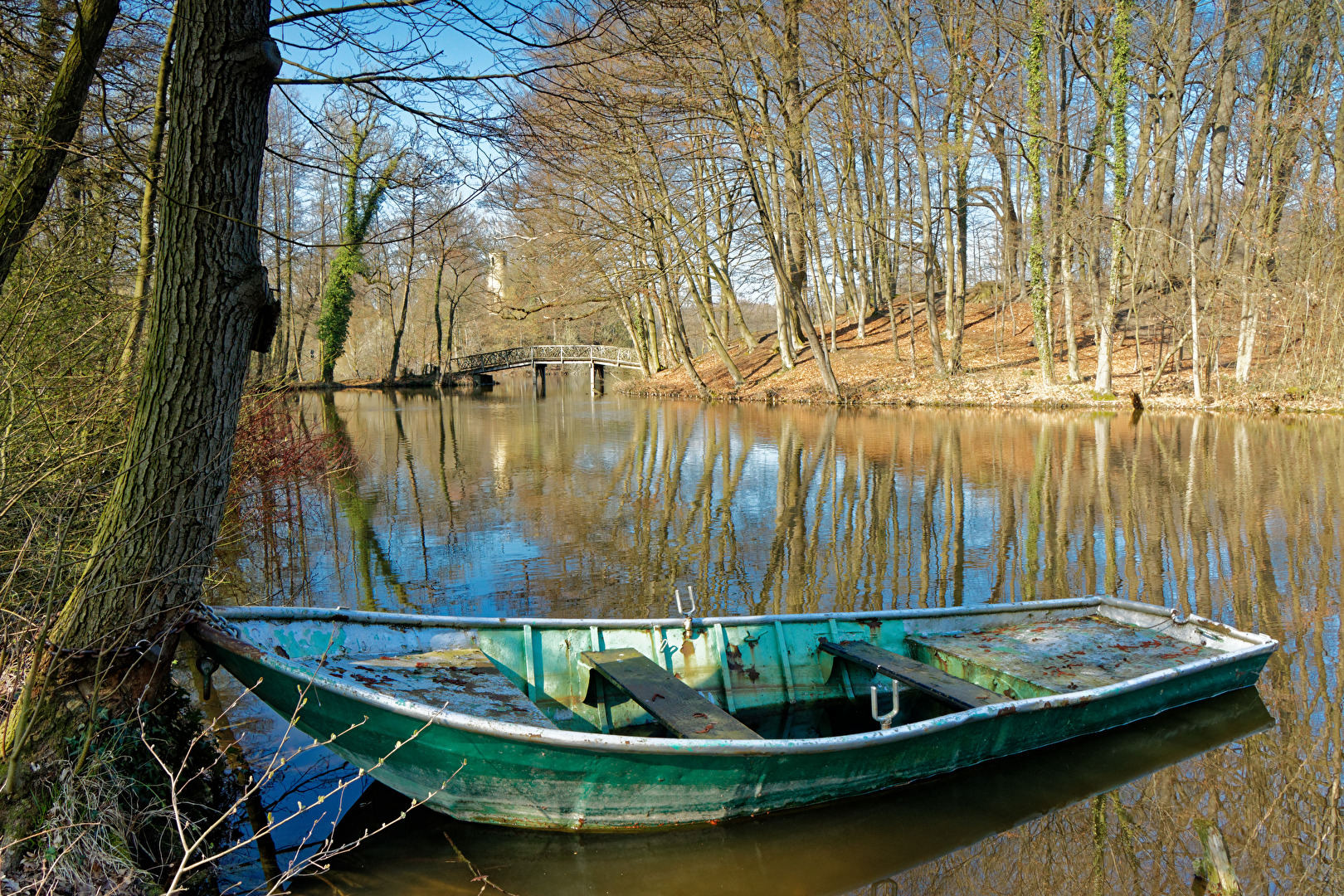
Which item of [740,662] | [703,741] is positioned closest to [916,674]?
[740,662]

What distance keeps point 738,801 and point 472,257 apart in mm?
41007

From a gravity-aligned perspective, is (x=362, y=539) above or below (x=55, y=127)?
below

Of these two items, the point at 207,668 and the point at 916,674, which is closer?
the point at 207,668

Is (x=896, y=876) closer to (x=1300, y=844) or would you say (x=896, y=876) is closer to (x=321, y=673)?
(x=1300, y=844)

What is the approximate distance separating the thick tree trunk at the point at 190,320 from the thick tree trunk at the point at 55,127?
4.89 feet

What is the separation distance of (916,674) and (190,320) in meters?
4.34

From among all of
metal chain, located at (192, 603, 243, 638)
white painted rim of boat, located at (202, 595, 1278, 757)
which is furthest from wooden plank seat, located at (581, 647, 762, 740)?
metal chain, located at (192, 603, 243, 638)

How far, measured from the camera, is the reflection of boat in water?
13.2ft

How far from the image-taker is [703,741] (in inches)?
156

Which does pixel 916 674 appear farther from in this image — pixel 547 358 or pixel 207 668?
pixel 547 358

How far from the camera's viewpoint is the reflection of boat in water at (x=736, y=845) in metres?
4.02

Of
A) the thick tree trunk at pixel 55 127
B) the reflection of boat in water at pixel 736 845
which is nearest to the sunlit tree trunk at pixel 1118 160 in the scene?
the reflection of boat in water at pixel 736 845

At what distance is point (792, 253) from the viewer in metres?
26.4

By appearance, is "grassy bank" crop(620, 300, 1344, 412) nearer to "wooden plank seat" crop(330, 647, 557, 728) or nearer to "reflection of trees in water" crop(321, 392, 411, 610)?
"reflection of trees in water" crop(321, 392, 411, 610)
